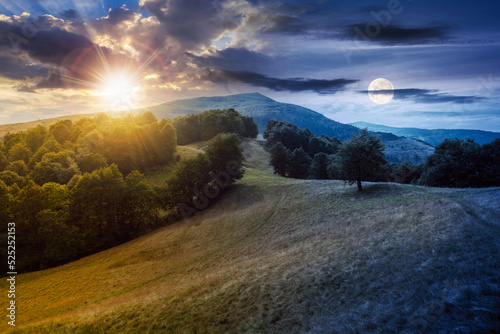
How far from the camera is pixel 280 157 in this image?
289 feet

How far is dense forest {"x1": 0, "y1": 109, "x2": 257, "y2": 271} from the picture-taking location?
40312mm

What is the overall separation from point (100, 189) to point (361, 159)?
5554 centimetres

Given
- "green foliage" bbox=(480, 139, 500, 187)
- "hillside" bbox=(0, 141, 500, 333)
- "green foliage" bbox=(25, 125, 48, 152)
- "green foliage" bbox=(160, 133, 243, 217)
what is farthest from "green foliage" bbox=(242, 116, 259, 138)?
"hillside" bbox=(0, 141, 500, 333)

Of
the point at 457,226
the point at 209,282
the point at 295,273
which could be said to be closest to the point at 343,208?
the point at 457,226

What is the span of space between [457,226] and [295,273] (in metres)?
12.7

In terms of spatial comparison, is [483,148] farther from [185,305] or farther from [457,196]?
[185,305]

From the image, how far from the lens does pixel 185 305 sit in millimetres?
15383

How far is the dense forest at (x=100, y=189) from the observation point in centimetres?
4031

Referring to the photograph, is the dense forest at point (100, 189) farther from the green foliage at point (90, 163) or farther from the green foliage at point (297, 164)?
the green foliage at point (297, 164)

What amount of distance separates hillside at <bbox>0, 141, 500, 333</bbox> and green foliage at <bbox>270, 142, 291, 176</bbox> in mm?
51910

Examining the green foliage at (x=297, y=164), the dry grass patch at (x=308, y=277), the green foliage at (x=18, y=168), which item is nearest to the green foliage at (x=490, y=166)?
the dry grass patch at (x=308, y=277)

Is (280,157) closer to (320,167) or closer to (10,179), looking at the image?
(320,167)

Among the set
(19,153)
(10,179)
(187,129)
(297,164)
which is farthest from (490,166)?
(19,153)

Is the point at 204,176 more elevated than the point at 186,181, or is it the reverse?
the point at 204,176
